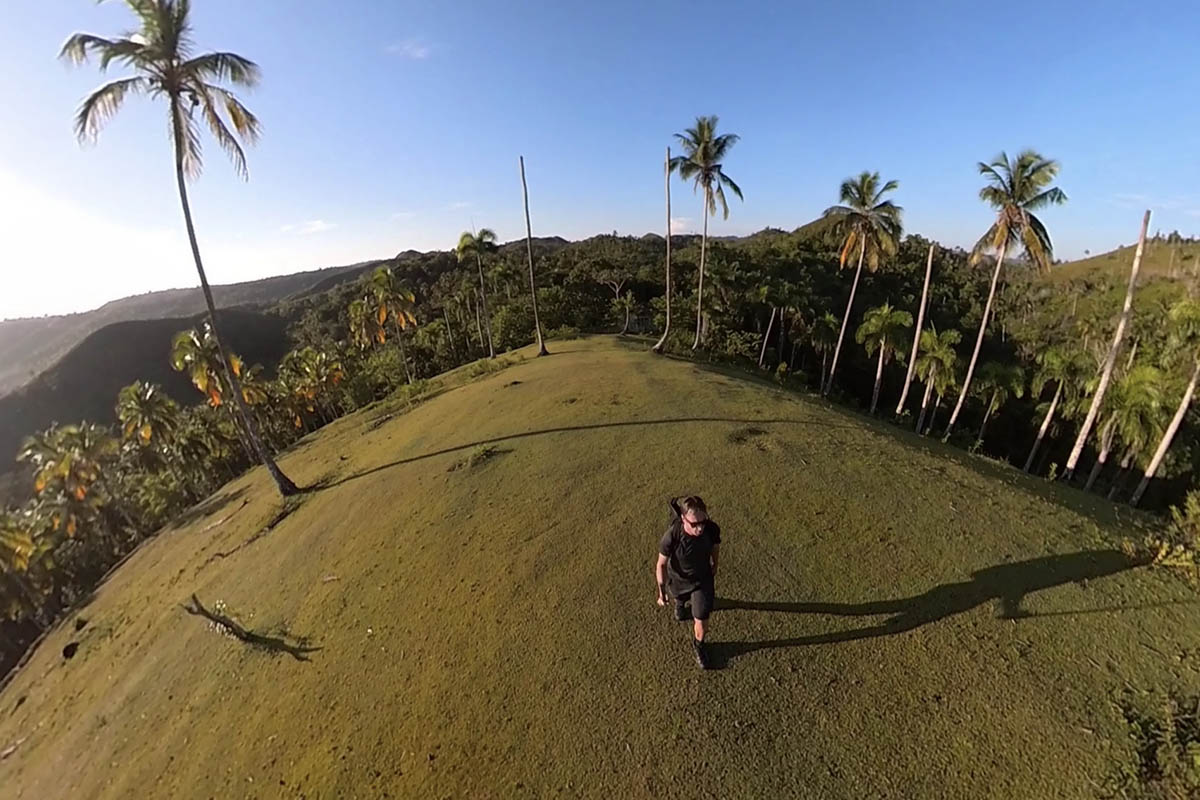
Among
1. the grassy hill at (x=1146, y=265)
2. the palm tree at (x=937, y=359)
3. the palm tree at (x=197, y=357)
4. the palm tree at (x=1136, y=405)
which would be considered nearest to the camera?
the palm tree at (x=1136, y=405)

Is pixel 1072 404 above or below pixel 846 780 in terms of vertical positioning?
below

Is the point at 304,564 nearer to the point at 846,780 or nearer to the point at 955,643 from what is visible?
the point at 846,780

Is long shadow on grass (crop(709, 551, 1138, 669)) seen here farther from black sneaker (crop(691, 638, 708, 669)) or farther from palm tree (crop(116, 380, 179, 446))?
palm tree (crop(116, 380, 179, 446))

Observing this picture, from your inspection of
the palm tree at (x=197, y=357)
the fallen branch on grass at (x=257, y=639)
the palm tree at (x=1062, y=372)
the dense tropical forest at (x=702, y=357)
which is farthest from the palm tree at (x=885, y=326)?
the palm tree at (x=197, y=357)

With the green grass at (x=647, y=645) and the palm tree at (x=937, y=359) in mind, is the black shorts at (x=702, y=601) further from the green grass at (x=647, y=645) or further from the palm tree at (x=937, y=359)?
the palm tree at (x=937, y=359)

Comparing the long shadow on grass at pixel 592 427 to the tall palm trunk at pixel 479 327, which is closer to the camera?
the long shadow on grass at pixel 592 427

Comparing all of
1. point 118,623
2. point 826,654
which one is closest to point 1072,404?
point 826,654

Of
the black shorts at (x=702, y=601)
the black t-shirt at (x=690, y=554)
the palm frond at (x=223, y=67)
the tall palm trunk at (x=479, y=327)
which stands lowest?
the tall palm trunk at (x=479, y=327)
